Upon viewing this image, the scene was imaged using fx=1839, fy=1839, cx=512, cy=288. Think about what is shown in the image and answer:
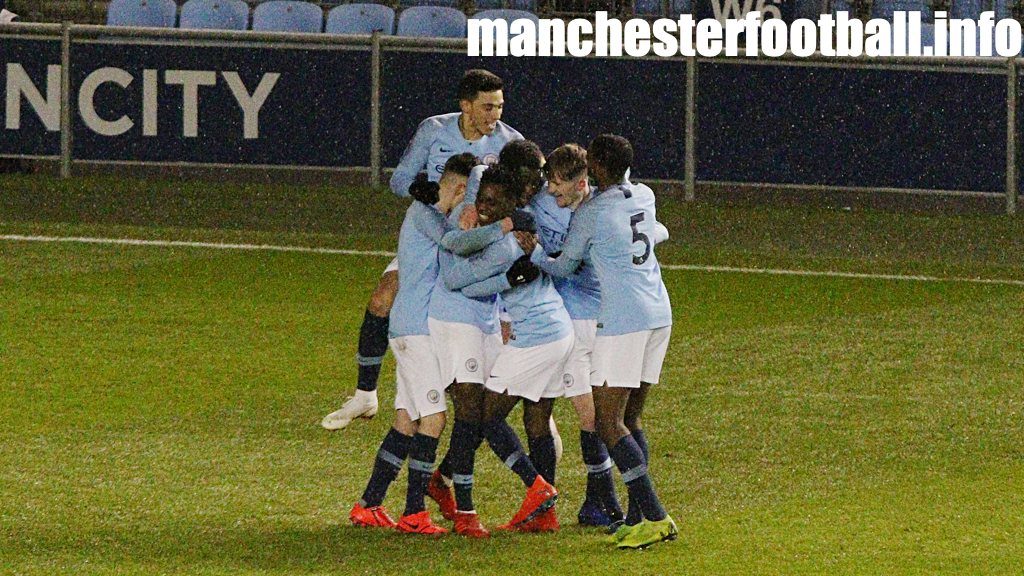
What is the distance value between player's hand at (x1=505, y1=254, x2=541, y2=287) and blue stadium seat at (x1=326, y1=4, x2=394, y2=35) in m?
16.4

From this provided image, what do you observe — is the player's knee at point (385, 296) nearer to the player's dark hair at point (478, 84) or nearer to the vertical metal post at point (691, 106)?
the player's dark hair at point (478, 84)

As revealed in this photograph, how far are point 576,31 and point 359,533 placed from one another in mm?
13032

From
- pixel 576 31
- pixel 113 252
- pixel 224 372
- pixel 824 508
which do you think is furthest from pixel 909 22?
pixel 824 508

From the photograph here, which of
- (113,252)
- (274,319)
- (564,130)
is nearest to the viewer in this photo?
(274,319)

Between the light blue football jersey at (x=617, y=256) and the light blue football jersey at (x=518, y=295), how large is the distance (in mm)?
152

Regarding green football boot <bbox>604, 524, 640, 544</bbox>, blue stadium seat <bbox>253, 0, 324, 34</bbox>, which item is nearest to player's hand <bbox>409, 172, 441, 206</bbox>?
green football boot <bbox>604, 524, 640, 544</bbox>

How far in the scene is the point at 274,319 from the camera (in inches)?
513

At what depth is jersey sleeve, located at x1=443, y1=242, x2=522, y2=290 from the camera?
7398mm

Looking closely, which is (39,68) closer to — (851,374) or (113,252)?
(113,252)

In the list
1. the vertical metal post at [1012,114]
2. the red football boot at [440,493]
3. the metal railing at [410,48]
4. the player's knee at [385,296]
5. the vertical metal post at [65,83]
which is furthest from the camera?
the vertical metal post at [65,83]

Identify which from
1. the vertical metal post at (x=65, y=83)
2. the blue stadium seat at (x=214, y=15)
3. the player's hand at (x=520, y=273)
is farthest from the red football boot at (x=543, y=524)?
the blue stadium seat at (x=214, y=15)

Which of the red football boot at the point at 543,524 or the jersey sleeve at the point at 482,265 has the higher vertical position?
the jersey sleeve at the point at 482,265

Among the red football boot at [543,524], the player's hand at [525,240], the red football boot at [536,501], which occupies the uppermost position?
the player's hand at [525,240]

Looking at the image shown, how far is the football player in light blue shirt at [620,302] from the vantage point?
739cm
